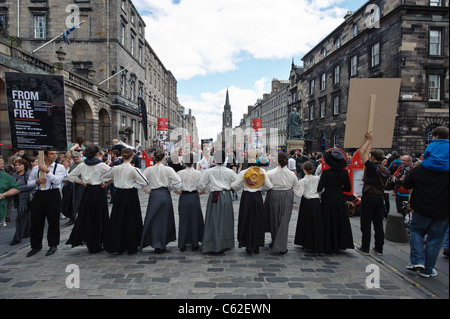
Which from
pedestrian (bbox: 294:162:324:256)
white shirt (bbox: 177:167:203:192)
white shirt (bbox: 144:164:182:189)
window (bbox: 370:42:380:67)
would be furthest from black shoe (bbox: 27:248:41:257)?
window (bbox: 370:42:380:67)

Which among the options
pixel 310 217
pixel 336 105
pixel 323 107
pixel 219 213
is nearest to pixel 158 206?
pixel 219 213

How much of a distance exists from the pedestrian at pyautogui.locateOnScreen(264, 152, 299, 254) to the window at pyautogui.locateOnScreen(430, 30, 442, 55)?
2250 centimetres

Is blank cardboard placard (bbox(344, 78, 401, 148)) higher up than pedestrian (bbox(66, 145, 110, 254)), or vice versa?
blank cardboard placard (bbox(344, 78, 401, 148))

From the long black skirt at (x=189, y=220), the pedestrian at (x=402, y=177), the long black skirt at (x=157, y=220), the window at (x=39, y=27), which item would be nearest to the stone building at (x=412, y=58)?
the pedestrian at (x=402, y=177)


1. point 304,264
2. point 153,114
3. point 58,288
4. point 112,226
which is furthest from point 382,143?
point 153,114

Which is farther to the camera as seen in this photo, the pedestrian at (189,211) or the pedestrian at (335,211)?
the pedestrian at (189,211)

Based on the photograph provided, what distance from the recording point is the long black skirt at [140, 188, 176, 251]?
5.14 metres

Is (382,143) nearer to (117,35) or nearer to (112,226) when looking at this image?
(112,226)

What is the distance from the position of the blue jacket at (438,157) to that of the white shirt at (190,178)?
3715 mm

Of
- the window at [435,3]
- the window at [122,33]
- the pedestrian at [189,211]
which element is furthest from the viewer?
the window at [122,33]

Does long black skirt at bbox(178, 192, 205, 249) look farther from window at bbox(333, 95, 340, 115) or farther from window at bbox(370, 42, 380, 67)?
window at bbox(333, 95, 340, 115)

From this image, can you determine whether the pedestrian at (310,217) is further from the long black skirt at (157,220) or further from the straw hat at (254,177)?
the long black skirt at (157,220)

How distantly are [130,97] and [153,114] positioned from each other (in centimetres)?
1286

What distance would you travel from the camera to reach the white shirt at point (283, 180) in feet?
17.0
